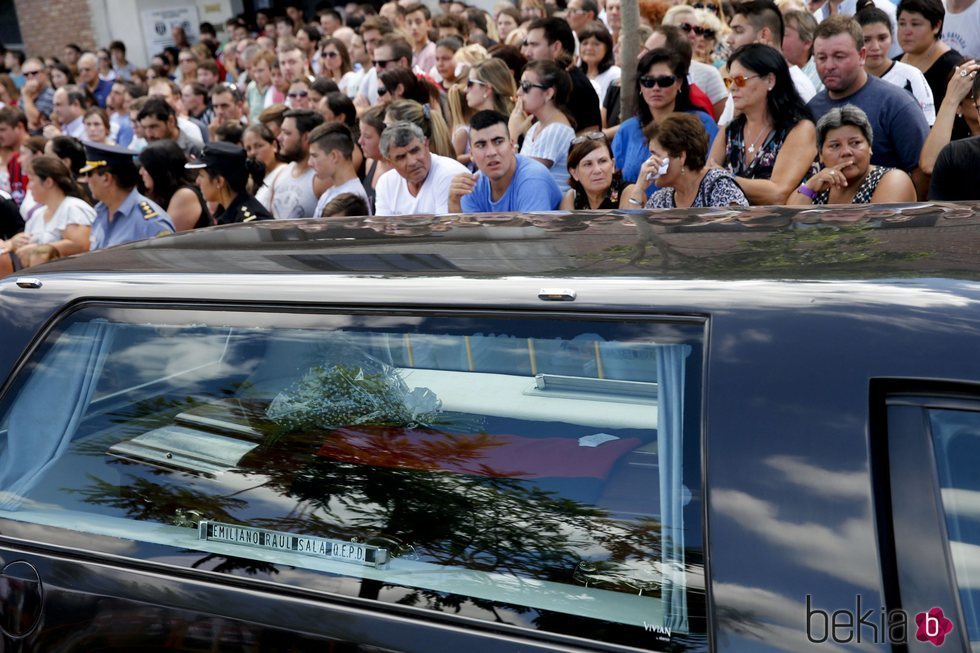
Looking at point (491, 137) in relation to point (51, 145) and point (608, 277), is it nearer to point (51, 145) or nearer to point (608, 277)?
point (608, 277)

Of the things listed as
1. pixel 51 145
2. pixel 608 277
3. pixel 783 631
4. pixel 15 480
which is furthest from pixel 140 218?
pixel 783 631

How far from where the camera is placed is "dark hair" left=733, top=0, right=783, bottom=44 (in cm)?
625

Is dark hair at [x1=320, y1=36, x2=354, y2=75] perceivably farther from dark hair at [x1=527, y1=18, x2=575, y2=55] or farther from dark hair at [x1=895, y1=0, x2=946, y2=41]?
dark hair at [x1=895, y1=0, x2=946, y2=41]

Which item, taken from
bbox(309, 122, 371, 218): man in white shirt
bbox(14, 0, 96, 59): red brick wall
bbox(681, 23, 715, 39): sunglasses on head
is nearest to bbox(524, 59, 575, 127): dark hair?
bbox(681, 23, 715, 39): sunglasses on head

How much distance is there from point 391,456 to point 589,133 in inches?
145

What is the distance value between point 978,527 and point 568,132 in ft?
15.8

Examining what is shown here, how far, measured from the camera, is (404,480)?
2.07 metres

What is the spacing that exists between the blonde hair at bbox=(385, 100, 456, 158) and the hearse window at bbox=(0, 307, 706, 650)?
164 inches

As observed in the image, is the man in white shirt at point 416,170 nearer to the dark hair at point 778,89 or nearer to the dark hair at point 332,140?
the dark hair at point 332,140

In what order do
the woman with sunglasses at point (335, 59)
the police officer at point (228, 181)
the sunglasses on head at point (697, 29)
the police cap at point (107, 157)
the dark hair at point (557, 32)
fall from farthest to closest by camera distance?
1. the woman with sunglasses at point (335, 59)
2. the dark hair at point (557, 32)
3. the sunglasses on head at point (697, 29)
4. the police officer at point (228, 181)
5. the police cap at point (107, 157)

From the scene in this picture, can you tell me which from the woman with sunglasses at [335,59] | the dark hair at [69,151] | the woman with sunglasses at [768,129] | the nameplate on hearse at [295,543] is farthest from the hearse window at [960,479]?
the woman with sunglasses at [335,59]

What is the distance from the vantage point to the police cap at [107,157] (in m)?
6.16

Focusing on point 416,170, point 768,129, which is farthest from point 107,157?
point 768,129

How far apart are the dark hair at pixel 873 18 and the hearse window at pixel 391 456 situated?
459 cm
